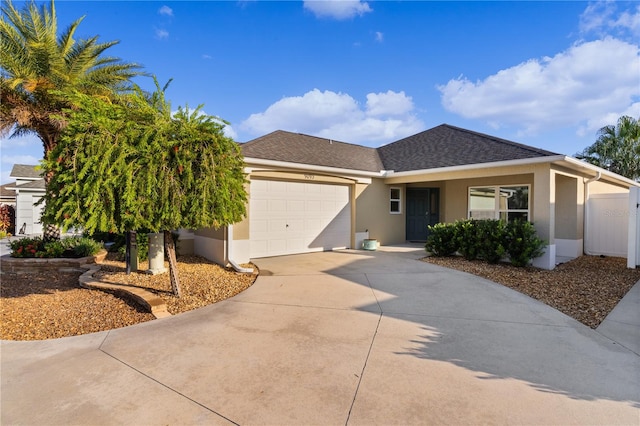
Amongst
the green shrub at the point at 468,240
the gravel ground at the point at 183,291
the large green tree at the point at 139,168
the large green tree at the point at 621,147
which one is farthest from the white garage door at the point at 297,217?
the large green tree at the point at 621,147

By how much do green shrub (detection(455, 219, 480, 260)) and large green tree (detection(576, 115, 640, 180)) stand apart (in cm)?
1742

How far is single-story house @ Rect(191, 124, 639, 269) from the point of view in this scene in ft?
29.5

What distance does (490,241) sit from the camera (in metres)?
8.90

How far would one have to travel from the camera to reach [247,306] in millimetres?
5398

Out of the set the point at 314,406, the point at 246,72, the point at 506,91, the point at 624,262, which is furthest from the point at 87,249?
the point at 506,91

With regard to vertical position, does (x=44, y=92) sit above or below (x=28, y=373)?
above

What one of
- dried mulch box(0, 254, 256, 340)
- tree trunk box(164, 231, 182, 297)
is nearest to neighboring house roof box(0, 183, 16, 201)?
dried mulch box(0, 254, 256, 340)

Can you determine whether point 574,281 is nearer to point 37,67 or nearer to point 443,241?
point 443,241

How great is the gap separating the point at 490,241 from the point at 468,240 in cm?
59

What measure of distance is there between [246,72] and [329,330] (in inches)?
415

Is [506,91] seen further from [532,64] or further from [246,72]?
[246,72]

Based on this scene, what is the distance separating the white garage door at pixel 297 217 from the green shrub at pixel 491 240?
4501 mm

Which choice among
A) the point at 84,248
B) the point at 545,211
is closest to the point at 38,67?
the point at 84,248

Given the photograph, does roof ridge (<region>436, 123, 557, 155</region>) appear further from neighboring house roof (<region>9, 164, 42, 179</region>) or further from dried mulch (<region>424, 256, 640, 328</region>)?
neighboring house roof (<region>9, 164, 42, 179</region>)
